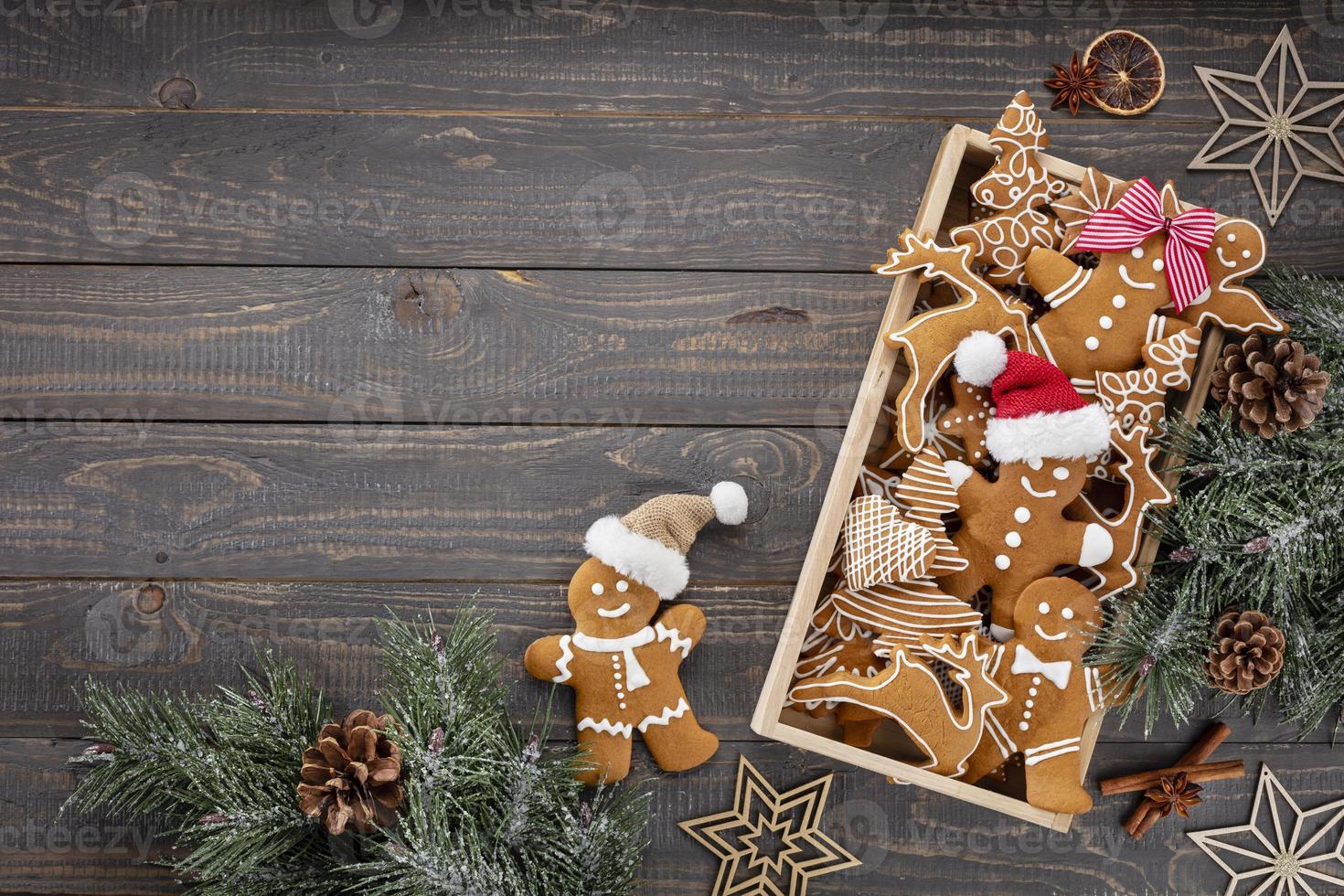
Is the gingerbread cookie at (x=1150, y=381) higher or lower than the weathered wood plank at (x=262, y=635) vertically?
higher

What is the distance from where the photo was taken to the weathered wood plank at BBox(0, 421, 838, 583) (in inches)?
50.1

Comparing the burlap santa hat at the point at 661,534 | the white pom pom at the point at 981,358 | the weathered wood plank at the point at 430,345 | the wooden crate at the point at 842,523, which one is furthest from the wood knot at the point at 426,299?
the white pom pom at the point at 981,358

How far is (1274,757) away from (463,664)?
118cm

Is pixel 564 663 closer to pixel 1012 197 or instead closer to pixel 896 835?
pixel 896 835

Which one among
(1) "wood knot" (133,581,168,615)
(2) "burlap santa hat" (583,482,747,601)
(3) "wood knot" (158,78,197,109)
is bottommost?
(1) "wood knot" (133,581,168,615)

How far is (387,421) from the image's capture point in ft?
4.20

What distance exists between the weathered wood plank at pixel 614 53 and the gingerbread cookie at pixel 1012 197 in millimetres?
156

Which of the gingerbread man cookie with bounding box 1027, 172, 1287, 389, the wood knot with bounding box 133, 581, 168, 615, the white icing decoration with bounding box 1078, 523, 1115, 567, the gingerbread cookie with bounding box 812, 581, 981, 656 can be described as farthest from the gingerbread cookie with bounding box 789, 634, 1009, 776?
the wood knot with bounding box 133, 581, 168, 615

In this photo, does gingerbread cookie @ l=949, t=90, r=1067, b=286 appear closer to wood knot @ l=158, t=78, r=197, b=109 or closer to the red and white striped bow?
the red and white striped bow

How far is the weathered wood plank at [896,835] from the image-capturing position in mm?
1255

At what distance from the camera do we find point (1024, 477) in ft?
3.71

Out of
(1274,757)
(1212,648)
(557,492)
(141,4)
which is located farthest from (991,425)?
(141,4)

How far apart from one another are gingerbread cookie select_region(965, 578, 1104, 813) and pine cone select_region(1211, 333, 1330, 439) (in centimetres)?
31

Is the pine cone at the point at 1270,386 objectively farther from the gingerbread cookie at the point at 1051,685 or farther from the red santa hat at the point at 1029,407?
the gingerbread cookie at the point at 1051,685
